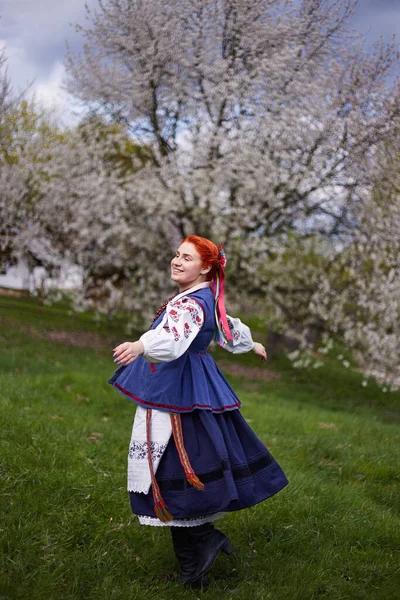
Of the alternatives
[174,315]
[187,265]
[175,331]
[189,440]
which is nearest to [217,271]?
[187,265]

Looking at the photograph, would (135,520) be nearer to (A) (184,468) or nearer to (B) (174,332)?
(A) (184,468)

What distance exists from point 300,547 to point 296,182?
10467 mm

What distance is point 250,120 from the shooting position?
13.8 meters

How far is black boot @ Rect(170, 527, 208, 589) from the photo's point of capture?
3.65m

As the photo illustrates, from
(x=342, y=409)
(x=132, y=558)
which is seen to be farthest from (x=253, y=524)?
(x=342, y=409)

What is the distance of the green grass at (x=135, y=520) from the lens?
3.62 metres

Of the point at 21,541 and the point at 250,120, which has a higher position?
the point at 250,120

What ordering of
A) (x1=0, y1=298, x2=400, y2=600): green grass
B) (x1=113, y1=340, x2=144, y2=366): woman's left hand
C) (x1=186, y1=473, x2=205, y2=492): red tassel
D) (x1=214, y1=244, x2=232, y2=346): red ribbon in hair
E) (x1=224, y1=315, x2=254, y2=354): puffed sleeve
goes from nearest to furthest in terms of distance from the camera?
(x1=113, y1=340, x2=144, y2=366): woman's left hand < (x1=186, y1=473, x2=205, y2=492): red tassel < (x1=0, y1=298, x2=400, y2=600): green grass < (x1=214, y1=244, x2=232, y2=346): red ribbon in hair < (x1=224, y1=315, x2=254, y2=354): puffed sleeve

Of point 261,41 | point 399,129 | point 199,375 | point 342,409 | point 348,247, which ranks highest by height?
point 261,41

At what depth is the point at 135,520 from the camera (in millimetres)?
4461

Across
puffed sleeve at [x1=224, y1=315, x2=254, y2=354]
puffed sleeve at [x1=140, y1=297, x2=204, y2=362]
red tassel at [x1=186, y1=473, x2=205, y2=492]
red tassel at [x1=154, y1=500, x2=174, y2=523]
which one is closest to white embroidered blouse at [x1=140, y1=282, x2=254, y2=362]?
puffed sleeve at [x1=140, y1=297, x2=204, y2=362]

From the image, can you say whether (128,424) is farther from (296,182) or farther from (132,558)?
(296,182)

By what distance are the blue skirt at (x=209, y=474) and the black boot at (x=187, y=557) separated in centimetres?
26

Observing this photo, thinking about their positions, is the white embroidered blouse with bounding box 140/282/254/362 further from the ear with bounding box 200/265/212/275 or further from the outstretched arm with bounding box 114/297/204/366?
the ear with bounding box 200/265/212/275
